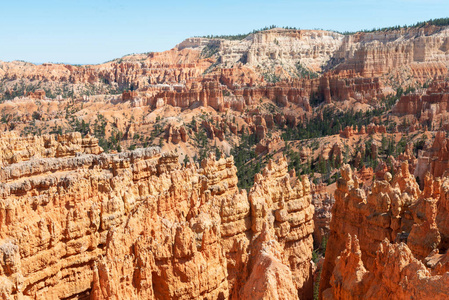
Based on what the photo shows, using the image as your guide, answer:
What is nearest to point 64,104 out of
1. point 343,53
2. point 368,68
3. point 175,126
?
point 175,126

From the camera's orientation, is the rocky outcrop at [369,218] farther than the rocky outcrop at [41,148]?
No

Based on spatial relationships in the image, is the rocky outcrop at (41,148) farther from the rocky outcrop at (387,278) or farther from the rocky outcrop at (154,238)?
the rocky outcrop at (387,278)

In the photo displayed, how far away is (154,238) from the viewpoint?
1342cm

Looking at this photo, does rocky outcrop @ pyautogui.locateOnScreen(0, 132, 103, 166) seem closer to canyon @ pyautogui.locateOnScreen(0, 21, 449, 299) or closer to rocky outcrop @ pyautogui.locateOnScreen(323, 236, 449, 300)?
canyon @ pyautogui.locateOnScreen(0, 21, 449, 299)

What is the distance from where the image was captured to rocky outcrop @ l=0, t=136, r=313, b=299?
37.7 ft

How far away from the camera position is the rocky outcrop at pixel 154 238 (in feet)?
37.7

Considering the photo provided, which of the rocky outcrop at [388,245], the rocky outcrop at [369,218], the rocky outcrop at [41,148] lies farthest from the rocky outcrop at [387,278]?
Result: the rocky outcrop at [41,148]

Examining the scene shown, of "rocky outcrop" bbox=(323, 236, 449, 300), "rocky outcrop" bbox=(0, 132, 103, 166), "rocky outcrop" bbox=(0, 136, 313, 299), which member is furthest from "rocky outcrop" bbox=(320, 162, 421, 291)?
"rocky outcrop" bbox=(0, 132, 103, 166)

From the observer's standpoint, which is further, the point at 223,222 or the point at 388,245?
the point at 223,222

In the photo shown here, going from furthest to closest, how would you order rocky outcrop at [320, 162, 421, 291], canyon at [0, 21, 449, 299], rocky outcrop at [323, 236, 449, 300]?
rocky outcrop at [320, 162, 421, 291] → canyon at [0, 21, 449, 299] → rocky outcrop at [323, 236, 449, 300]

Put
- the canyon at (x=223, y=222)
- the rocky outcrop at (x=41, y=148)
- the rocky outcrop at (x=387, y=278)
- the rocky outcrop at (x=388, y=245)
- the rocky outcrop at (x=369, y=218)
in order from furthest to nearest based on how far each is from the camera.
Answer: the rocky outcrop at (x=41, y=148)
the rocky outcrop at (x=369, y=218)
the canyon at (x=223, y=222)
the rocky outcrop at (x=388, y=245)
the rocky outcrop at (x=387, y=278)

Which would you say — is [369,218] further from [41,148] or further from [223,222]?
[41,148]

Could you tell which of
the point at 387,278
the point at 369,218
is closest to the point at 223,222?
the point at 369,218

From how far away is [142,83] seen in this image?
169 m
